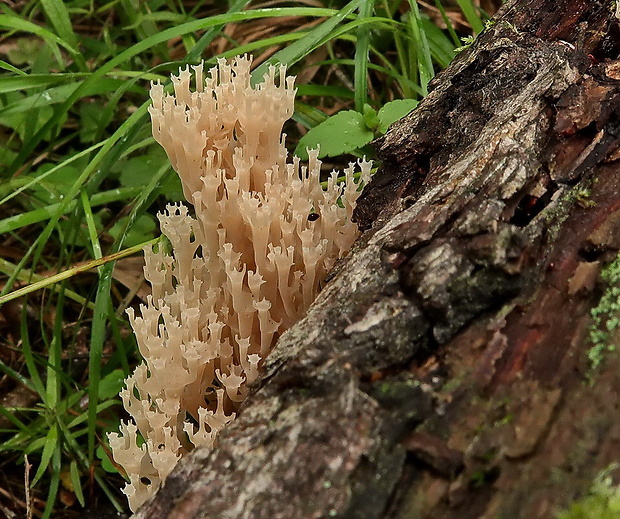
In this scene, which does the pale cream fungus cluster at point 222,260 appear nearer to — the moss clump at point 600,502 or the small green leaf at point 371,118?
the small green leaf at point 371,118

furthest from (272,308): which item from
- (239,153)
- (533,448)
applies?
(533,448)

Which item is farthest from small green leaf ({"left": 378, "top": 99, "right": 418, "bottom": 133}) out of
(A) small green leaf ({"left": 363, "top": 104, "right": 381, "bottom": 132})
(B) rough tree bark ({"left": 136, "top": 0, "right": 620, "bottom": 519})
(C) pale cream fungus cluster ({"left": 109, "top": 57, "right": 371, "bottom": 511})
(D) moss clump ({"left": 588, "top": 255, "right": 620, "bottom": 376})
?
(D) moss clump ({"left": 588, "top": 255, "right": 620, "bottom": 376})

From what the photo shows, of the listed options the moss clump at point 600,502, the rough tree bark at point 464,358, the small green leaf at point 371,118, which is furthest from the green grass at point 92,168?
the moss clump at point 600,502

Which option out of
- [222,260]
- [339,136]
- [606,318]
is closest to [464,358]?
[606,318]

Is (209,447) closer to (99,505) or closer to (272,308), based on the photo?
(272,308)

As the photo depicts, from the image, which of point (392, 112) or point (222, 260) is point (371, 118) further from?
point (222, 260)
